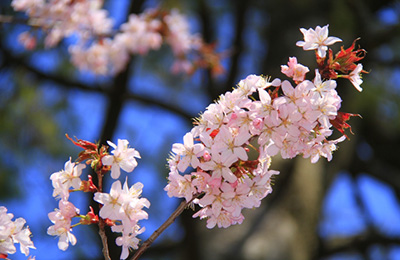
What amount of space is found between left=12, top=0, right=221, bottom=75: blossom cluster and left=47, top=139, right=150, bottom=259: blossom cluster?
121 centimetres

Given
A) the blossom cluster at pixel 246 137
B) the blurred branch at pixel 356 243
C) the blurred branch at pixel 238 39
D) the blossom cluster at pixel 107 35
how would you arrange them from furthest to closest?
the blurred branch at pixel 238 39 < the blurred branch at pixel 356 243 < the blossom cluster at pixel 107 35 < the blossom cluster at pixel 246 137

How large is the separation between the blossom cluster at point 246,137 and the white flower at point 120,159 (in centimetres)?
6

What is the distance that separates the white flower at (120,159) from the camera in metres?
0.54

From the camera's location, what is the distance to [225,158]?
0.52 metres

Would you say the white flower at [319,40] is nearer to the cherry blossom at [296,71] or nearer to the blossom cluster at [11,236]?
the cherry blossom at [296,71]

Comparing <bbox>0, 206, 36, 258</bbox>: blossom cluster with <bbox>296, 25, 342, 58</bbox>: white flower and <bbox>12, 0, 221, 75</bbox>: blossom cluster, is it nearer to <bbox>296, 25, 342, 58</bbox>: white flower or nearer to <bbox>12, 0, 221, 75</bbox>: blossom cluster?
<bbox>296, 25, 342, 58</bbox>: white flower

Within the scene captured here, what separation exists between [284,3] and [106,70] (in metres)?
1.02

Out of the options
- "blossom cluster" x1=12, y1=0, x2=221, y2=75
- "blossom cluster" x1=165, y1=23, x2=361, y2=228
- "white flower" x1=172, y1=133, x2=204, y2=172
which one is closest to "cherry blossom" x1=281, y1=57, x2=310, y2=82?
"blossom cluster" x1=165, y1=23, x2=361, y2=228

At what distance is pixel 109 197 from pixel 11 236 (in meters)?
0.15

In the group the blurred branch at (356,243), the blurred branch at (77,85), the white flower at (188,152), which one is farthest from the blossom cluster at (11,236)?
the blurred branch at (356,243)

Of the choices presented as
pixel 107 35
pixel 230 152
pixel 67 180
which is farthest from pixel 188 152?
pixel 107 35

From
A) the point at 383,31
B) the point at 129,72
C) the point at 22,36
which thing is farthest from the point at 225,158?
the point at 129,72

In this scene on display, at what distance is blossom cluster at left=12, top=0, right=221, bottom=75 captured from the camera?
A: 1.69 m

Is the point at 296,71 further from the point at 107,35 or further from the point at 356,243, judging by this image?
the point at 356,243
